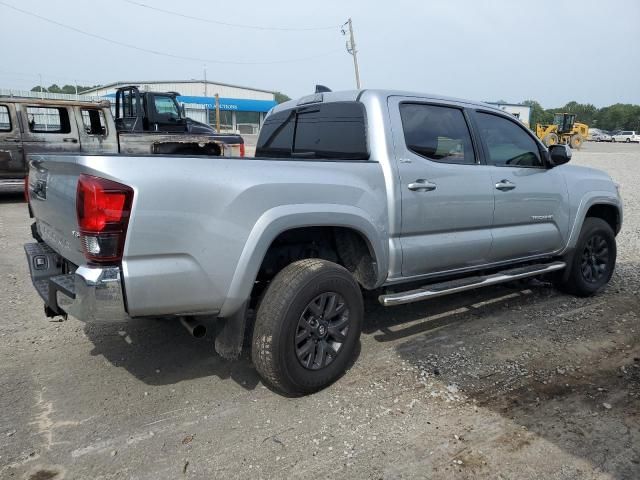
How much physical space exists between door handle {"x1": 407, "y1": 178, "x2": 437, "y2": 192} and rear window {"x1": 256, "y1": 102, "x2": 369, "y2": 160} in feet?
1.30

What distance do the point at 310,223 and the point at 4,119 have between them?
30.3ft

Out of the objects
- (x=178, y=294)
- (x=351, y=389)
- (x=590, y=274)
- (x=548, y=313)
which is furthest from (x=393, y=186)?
(x=590, y=274)

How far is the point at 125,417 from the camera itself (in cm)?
299

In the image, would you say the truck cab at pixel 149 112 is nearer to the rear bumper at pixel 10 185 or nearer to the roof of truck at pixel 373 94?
the rear bumper at pixel 10 185

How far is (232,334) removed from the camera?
3031 mm

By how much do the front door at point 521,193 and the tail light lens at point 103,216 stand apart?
2960 millimetres

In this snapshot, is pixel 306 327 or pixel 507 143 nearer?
pixel 306 327

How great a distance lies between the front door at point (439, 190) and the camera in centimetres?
366

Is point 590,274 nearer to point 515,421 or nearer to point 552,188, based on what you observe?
point 552,188

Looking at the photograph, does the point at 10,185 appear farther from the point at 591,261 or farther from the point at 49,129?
the point at 591,261

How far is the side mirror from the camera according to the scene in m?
4.69

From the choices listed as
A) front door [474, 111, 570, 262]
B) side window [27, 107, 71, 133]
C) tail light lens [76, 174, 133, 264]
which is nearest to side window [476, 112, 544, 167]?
front door [474, 111, 570, 262]

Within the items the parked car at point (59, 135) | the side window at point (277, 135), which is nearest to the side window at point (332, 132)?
the side window at point (277, 135)

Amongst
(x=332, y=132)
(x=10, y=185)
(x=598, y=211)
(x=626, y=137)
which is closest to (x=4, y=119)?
(x=10, y=185)
